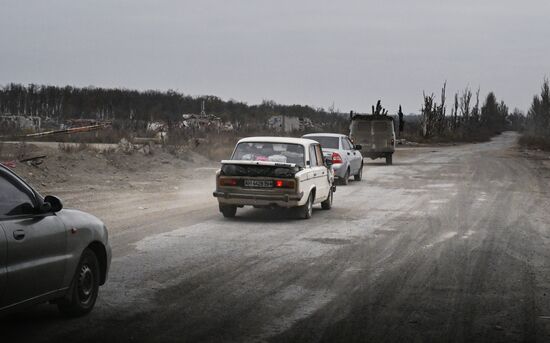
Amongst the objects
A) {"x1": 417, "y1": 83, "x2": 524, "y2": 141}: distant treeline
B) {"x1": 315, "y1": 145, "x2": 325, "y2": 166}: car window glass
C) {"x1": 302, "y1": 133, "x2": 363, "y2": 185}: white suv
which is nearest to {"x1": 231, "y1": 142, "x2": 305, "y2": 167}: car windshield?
{"x1": 315, "y1": 145, "x2": 325, "y2": 166}: car window glass

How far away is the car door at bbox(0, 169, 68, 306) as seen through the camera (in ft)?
17.9

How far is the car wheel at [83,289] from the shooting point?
6.51 m

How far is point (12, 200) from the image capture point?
19.0 feet

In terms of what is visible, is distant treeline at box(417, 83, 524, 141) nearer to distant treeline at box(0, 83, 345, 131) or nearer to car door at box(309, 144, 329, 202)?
distant treeline at box(0, 83, 345, 131)

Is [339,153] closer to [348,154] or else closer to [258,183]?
[348,154]

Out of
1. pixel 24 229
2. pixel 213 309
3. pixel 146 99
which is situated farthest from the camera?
pixel 146 99

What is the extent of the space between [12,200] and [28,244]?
0.38 m

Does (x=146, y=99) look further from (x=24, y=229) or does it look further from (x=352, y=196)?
(x=24, y=229)

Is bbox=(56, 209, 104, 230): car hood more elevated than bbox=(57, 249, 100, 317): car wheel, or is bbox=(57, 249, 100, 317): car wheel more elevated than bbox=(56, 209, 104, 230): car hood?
bbox=(56, 209, 104, 230): car hood

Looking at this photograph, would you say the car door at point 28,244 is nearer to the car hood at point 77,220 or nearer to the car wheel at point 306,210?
the car hood at point 77,220

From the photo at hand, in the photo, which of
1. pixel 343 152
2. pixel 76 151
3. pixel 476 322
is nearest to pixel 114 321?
pixel 476 322

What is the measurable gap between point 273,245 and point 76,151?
1689cm

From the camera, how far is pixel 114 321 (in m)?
6.52

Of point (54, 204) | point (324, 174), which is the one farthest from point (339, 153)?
point (54, 204)
